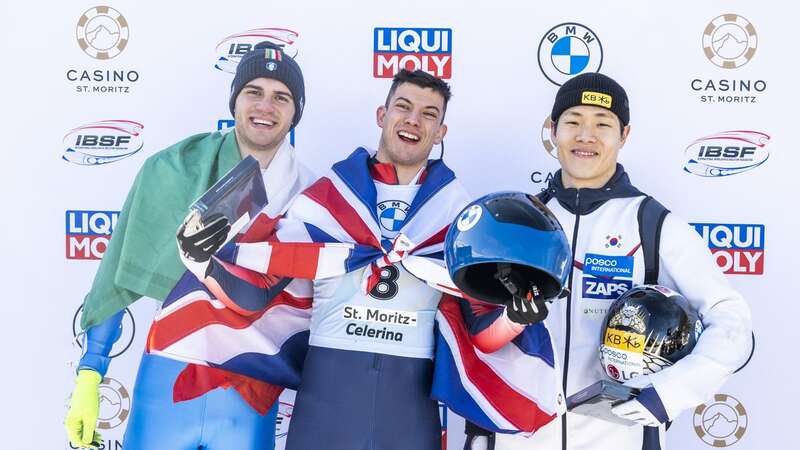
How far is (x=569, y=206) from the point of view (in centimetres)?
297

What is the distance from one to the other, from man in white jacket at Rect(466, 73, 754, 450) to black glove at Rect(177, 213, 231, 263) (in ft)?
3.83

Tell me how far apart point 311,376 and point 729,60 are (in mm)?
2335

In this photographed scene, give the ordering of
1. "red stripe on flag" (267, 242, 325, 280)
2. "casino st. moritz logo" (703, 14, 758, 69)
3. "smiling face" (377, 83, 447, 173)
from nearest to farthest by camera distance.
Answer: "red stripe on flag" (267, 242, 325, 280), "smiling face" (377, 83, 447, 173), "casino st. moritz logo" (703, 14, 758, 69)

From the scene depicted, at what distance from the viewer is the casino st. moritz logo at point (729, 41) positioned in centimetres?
362

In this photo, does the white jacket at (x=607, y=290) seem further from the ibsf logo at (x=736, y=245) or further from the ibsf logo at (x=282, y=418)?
the ibsf logo at (x=282, y=418)

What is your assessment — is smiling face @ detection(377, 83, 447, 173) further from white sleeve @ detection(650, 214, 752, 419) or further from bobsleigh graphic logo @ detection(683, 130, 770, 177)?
bobsleigh graphic logo @ detection(683, 130, 770, 177)

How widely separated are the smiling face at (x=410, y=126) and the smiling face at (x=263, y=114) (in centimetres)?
39

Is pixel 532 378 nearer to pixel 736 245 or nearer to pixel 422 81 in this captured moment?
pixel 422 81

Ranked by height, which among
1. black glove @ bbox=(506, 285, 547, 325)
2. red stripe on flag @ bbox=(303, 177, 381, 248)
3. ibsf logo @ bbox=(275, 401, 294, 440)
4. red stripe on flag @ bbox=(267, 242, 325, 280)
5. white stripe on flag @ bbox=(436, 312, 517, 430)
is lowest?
ibsf logo @ bbox=(275, 401, 294, 440)

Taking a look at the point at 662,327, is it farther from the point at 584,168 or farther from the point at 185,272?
the point at 185,272

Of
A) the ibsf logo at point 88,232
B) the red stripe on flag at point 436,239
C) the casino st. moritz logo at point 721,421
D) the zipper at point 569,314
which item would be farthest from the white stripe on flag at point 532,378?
the ibsf logo at point 88,232

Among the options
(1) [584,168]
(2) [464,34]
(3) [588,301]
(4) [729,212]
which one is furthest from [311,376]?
(4) [729,212]

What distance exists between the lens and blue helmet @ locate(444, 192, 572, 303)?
221cm

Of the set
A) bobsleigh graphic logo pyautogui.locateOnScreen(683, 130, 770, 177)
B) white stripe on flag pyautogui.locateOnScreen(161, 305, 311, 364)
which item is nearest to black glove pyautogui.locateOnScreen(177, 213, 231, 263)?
white stripe on flag pyautogui.locateOnScreen(161, 305, 311, 364)
